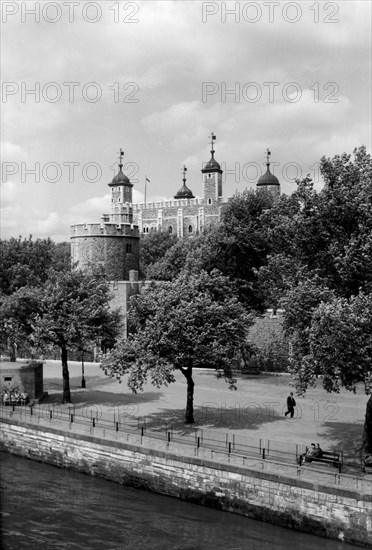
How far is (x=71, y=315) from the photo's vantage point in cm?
3159

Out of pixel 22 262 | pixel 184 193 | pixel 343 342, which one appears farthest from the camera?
pixel 184 193

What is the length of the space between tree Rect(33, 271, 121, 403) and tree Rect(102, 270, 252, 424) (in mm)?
5021

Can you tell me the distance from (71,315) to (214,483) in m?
13.3

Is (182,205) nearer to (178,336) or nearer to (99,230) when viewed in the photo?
(99,230)

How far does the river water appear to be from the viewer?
1862 cm

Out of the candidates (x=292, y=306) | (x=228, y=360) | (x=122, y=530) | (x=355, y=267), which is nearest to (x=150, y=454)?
(x=122, y=530)

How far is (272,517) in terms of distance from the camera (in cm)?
→ 1950

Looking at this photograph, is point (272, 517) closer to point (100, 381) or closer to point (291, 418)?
point (291, 418)

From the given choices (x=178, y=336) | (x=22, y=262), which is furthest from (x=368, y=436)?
(x=22, y=262)

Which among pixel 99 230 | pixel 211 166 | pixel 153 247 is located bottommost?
pixel 99 230

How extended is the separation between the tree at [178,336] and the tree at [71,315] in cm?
502

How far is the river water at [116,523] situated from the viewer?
1862 centimetres

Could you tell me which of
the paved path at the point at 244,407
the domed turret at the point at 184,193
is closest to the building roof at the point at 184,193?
the domed turret at the point at 184,193

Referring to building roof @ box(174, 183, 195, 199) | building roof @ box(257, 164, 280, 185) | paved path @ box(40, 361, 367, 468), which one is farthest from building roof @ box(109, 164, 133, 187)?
paved path @ box(40, 361, 367, 468)
